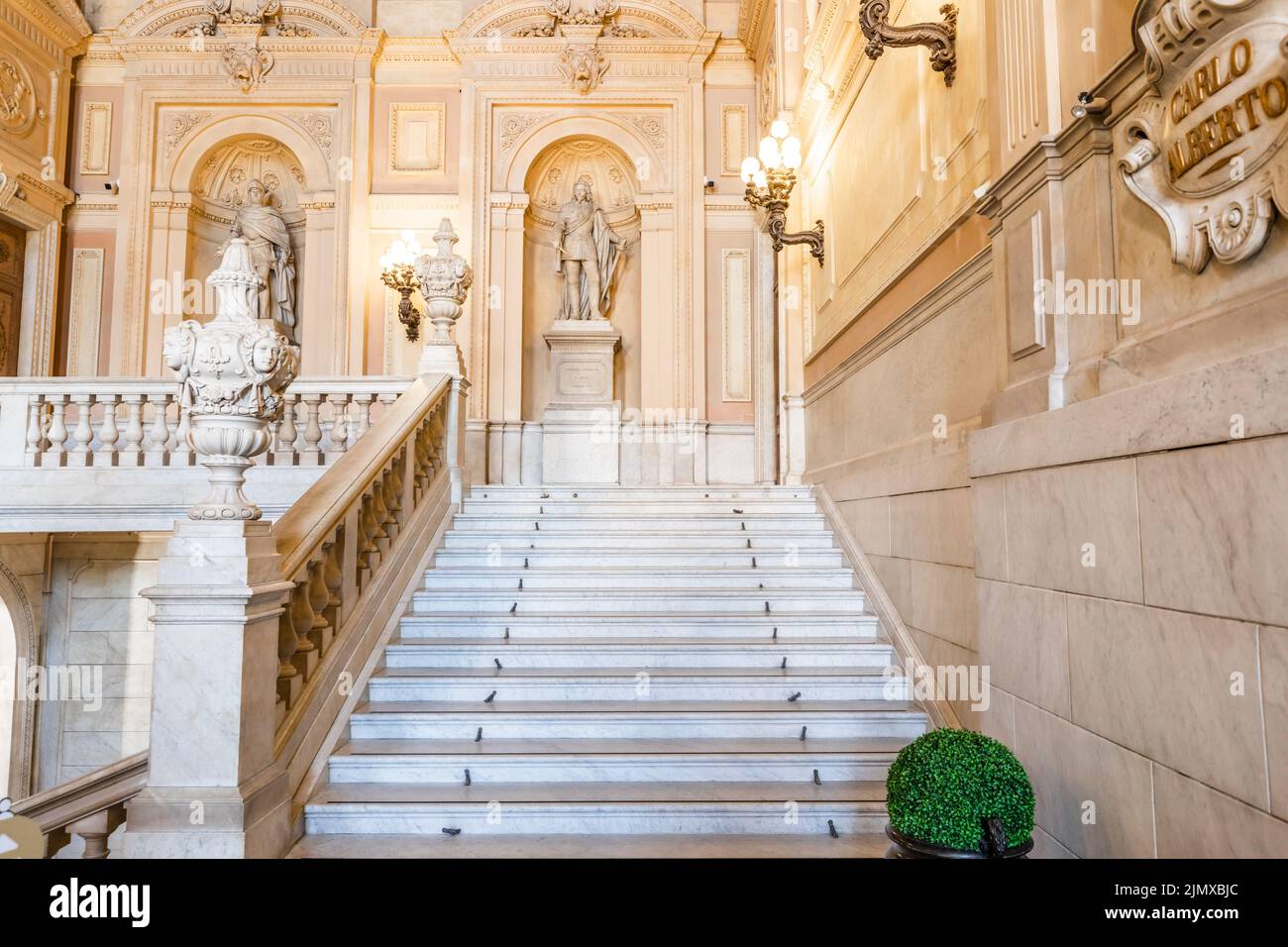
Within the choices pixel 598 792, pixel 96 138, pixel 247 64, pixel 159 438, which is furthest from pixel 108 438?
pixel 96 138

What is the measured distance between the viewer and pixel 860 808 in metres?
2.98

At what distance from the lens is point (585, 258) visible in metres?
9.67

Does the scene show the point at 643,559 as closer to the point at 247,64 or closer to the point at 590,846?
the point at 590,846

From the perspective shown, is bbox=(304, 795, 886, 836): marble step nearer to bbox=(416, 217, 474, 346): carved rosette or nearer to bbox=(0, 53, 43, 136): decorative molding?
bbox=(416, 217, 474, 346): carved rosette

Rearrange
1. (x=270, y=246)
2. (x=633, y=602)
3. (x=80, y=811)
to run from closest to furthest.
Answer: (x=80, y=811), (x=633, y=602), (x=270, y=246)

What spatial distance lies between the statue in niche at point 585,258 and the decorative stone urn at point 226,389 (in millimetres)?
6993

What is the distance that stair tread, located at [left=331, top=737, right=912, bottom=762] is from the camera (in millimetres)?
3291

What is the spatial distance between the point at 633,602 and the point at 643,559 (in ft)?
1.81

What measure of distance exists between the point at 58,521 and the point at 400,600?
2962 mm

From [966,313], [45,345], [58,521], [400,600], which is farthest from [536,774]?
[45,345]

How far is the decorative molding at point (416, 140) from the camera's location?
945 cm

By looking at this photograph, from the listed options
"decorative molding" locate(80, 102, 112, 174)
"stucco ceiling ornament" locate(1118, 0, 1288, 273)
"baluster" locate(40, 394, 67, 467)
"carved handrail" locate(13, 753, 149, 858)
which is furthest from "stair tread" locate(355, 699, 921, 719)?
"decorative molding" locate(80, 102, 112, 174)

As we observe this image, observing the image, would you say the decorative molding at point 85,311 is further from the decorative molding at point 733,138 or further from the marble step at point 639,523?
the decorative molding at point 733,138

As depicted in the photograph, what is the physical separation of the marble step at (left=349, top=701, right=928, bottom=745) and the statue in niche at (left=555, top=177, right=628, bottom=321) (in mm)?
6690
